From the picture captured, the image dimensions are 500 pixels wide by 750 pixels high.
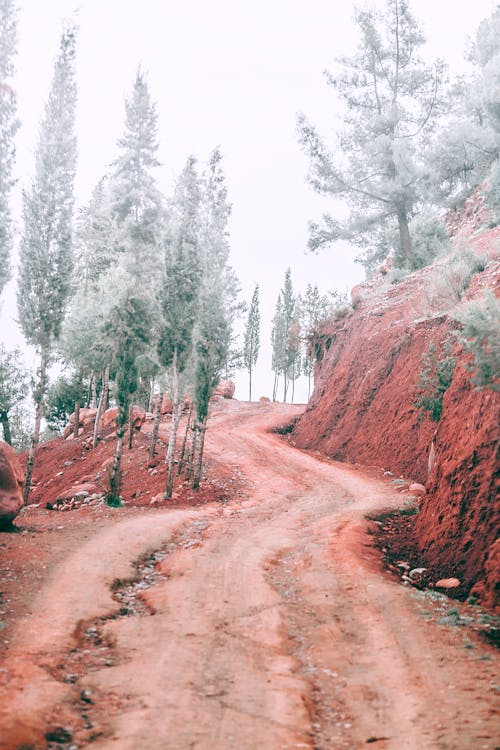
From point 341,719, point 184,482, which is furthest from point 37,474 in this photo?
point 341,719

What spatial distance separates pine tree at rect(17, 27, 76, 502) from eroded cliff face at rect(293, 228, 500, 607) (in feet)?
45.8

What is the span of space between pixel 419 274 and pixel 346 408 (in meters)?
9.89

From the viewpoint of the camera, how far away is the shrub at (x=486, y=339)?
9.01 metres

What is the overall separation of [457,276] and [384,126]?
50.6 feet

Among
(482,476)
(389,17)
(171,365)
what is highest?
(389,17)

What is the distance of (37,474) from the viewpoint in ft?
96.2

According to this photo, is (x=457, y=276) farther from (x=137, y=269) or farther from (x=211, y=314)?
(x=137, y=269)

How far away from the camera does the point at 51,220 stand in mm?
19016

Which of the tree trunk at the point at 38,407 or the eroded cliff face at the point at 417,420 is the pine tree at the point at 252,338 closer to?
the eroded cliff face at the point at 417,420

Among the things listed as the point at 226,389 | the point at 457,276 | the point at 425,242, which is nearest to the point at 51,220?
the point at 457,276

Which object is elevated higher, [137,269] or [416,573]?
[137,269]

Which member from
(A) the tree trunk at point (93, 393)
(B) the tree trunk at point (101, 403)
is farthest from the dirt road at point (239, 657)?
(A) the tree trunk at point (93, 393)

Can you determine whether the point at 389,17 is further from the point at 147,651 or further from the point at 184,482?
the point at 147,651

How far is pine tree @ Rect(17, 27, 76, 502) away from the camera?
18844 mm
